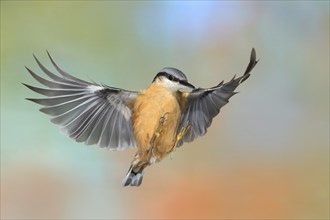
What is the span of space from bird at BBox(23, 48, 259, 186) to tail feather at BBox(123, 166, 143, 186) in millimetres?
16

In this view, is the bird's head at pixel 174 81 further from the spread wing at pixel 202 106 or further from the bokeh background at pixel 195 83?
the bokeh background at pixel 195 83

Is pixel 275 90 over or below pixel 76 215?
over

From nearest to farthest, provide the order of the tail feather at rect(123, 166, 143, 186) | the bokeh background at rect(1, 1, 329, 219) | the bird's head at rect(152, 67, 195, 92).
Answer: the bird's head at rect(152, 67, 195, 92)
the tail feather at rect(123, 166, 143, 186)
the bokeh background at rect(1, 1, 329, 219)

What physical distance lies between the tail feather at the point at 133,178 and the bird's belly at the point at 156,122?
0.09 meters

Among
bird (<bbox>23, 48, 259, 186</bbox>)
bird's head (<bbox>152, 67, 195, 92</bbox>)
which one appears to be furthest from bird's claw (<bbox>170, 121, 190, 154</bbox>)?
bird's head (<bbox>152, 67, 195, 92</bbox>)

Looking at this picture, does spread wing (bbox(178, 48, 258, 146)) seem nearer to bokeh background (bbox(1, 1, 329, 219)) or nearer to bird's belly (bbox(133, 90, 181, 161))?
bird's belly (bbox(133, 90, 181, 161))

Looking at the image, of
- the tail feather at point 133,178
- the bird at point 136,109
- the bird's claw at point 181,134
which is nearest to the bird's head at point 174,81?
the bird at point 136,109

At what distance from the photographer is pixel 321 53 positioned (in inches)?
51.7

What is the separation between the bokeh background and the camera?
4.06 feet

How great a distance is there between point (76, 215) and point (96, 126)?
32cm

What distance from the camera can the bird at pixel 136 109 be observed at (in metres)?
0.97

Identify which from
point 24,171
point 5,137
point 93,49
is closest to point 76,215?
point 24,171

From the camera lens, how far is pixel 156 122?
99cm

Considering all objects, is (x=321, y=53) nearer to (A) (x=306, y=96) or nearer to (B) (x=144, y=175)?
(A) (x=306, y=96)
